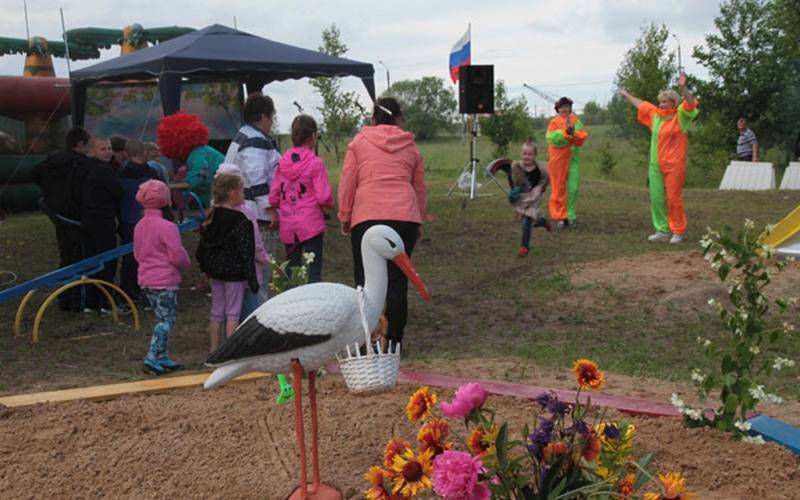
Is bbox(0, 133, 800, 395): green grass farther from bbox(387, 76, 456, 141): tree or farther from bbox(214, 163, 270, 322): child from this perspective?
bbox(387, 76, 456, 141): tree

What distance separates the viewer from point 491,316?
7.63m

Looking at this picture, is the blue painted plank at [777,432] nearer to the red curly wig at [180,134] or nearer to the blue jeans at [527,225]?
the red curly wig at [180,134]

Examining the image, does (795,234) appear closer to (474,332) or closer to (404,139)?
(474,332)

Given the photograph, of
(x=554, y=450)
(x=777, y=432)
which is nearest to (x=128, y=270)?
(x=777, y=432)

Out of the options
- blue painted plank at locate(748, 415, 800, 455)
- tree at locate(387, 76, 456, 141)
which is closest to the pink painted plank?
blue painted plank at locate(748, 415, 800, 455)

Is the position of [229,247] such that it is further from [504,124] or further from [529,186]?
[504,124]

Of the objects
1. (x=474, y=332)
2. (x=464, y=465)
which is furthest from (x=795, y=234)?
(x=464, y=465)

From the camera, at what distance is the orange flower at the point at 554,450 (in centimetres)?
263

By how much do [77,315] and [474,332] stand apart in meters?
3.52

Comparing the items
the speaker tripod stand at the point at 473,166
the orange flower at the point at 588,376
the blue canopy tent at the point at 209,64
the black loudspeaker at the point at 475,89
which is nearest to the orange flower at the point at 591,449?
the orange flower at the point at 588,376

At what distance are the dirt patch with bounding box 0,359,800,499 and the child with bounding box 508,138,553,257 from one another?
16.6ft

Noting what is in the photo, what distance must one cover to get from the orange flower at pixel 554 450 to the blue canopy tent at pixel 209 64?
831cm

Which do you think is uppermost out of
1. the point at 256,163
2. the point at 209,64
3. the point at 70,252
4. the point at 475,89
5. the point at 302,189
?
the point at 209,64

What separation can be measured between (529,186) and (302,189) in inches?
172
